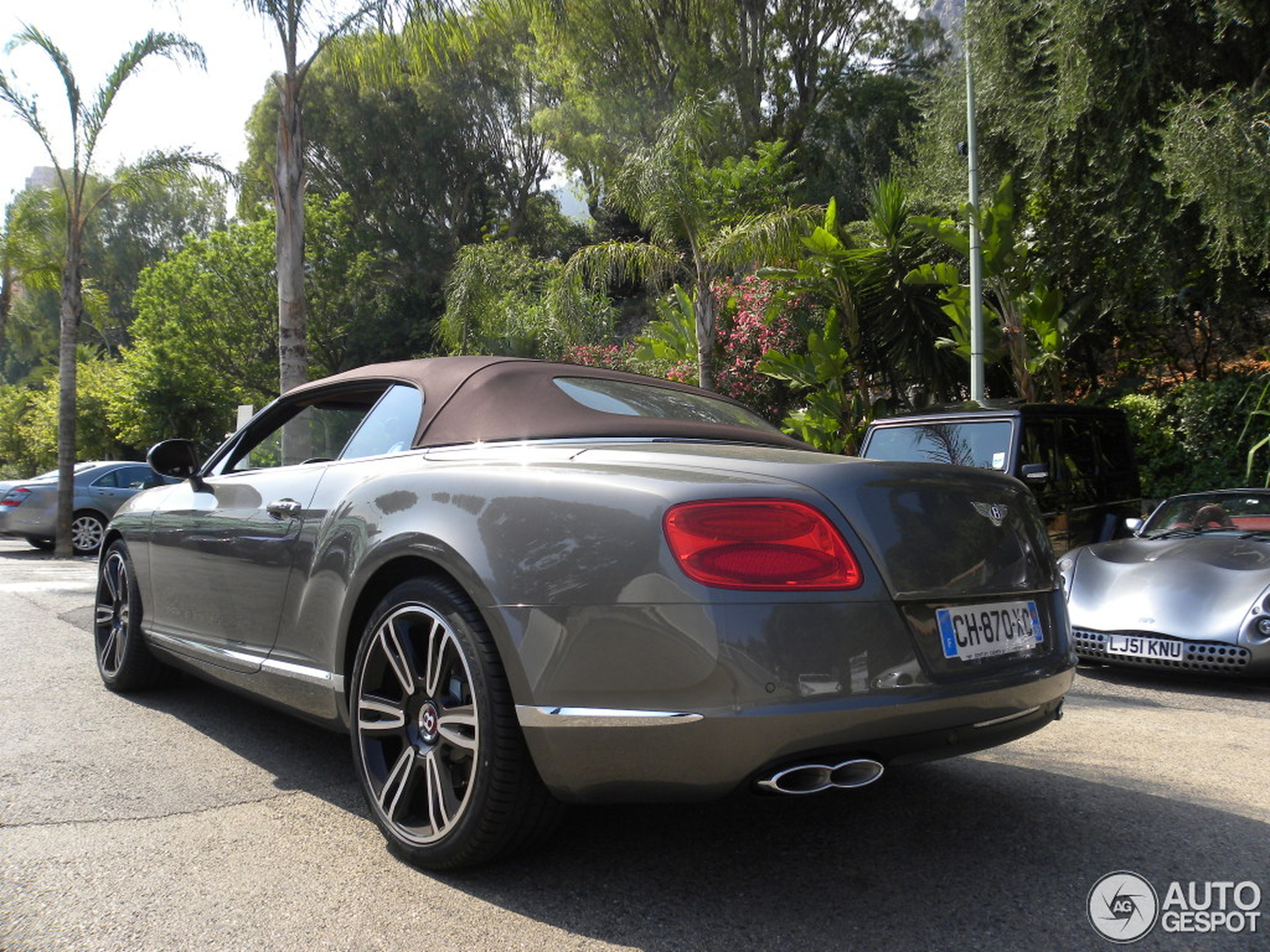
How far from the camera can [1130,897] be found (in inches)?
102

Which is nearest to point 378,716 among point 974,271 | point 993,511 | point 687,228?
point 993,511

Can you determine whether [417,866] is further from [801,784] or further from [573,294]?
[573,294]

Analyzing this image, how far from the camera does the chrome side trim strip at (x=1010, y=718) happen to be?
2.64 metres

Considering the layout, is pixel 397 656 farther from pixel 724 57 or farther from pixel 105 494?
pixel 724 57

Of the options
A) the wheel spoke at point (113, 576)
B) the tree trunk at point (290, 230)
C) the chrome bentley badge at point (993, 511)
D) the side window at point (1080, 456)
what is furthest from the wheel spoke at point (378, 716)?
the tree trunk at point (290, 230)

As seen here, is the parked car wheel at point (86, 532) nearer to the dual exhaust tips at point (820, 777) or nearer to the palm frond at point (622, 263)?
the palm frond at point (622, 263)

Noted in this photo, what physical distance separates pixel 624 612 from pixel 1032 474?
6.30 meters

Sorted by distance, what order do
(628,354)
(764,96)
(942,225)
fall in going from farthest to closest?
(764,96), (628,354), (942,225)

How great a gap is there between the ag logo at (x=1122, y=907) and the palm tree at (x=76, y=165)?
52.5ft

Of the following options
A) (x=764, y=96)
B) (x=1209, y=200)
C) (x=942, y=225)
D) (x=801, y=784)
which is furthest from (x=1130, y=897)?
(x=764, y=96)

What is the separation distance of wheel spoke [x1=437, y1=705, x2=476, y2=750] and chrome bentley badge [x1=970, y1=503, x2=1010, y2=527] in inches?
56.7

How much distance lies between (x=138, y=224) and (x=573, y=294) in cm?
5196

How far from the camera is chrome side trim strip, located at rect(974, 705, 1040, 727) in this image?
264 cm

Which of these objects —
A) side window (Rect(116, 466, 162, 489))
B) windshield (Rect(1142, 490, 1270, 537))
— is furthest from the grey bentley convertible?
side window (Rect(116, 466, 162, 489))
